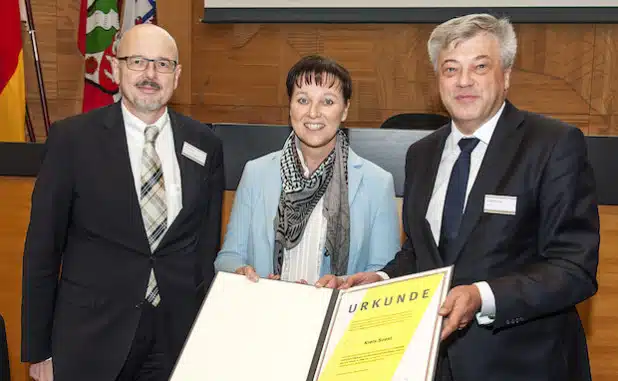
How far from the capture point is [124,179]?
218 cm

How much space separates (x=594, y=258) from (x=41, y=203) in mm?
1636

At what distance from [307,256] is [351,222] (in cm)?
19

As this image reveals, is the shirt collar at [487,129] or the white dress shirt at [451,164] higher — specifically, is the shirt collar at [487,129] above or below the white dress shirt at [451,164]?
above

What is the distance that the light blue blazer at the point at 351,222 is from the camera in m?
2.26

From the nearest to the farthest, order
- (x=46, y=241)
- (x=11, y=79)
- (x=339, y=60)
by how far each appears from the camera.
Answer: (x=46, y=241), (x=11, y=79), (x=339, y=60)

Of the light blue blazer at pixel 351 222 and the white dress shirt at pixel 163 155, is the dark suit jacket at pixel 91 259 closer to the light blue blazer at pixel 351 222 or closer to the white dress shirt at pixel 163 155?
the white dress shirt at pixel 163 155

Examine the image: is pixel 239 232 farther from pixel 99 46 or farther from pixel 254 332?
pixel 99 46

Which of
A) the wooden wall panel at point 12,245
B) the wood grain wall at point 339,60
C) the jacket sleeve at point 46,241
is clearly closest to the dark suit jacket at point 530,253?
the jacket sleeve at point 46,241

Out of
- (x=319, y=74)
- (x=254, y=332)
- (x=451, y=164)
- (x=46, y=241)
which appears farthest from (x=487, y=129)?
(x=46, y=241)

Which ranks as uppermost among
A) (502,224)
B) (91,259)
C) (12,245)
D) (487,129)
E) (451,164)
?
(487,129)

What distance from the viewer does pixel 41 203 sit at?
2139 millimetres

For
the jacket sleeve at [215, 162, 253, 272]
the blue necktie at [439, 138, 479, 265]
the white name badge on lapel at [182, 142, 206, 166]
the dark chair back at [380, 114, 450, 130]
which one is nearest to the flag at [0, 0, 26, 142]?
the dark chair back at [380, 114, 450, 130]

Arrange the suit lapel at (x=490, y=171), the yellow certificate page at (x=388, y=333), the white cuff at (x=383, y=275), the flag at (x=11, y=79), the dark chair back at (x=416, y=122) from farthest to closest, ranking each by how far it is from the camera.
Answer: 1. the flag at (x=11, y=79)
2. the dark chair back at (x=416, y=122)
3. the white cuff at (x=383, y=275)
4. the suit lapel at (x=490, y=171)
5. the yellow certificate page at (x=388, y=333)

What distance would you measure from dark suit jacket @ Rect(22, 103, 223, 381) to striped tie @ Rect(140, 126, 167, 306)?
0.03m
